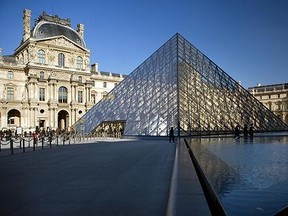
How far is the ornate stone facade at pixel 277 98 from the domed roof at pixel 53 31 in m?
42.2

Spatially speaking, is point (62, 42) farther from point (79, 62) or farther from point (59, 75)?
point (59, 75)

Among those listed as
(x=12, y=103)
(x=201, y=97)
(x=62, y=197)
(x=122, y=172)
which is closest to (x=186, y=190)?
(x=62, y=197)

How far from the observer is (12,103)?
40.0 m

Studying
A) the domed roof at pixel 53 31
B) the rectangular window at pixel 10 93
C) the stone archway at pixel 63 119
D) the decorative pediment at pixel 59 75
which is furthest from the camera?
the stone archway at pixel 63 119

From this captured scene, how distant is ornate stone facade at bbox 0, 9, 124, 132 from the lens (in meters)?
40.5

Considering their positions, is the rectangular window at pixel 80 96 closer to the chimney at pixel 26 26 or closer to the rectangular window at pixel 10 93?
the rectangular window at pixel 10 93

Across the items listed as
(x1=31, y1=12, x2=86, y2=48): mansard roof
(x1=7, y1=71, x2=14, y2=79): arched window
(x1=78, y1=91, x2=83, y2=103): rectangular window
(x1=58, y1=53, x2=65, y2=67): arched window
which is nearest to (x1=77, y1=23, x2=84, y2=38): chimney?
(x1=31, y1=12, x2=86, y2=48): mansard roof

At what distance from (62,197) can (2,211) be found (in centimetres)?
79

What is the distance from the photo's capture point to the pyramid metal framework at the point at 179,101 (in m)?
20.7

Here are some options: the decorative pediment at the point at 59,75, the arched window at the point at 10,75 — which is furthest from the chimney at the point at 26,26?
the decorative pediment at the point at 59,75

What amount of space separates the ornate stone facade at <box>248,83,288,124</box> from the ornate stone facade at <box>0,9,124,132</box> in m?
40.2

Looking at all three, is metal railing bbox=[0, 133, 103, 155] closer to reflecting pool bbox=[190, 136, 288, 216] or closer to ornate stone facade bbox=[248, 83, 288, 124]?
reflecting pool bbox=[190, 136, 288, 216]

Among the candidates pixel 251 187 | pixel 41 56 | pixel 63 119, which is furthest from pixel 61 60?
pixel 251 187

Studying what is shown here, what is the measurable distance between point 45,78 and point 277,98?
4888 centimetres
